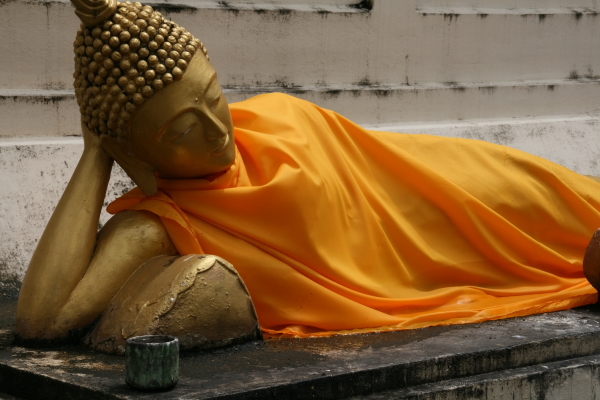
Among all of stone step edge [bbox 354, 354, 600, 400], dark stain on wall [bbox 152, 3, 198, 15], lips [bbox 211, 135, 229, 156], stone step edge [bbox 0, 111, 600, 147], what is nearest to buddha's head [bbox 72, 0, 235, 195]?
lips [bbox 211, 135, 229, 156]

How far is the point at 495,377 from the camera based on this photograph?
3.05 metres

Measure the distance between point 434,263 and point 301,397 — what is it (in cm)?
126

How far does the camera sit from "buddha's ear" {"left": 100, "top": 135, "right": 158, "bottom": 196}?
323 centimetres

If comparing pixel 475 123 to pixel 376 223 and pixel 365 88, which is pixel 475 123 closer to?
pixel 365 88

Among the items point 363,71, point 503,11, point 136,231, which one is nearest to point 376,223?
point 136,231

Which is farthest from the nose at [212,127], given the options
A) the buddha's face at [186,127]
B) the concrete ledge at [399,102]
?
the concrete ledge at [399,102]

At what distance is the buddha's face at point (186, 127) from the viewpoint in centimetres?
310

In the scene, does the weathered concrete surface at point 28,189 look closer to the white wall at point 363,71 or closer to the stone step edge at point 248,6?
the white wall at point 363,71

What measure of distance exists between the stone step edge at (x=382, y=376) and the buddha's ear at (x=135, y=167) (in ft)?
2.60

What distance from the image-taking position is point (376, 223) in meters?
3.68

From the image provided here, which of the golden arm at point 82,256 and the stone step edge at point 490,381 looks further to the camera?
the golden arm at point 82,256

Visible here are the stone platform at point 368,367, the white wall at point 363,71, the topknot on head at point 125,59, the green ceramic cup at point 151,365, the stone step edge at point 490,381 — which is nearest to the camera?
the green ceramic cup at point 151,365

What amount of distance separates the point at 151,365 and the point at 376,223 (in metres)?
1.39

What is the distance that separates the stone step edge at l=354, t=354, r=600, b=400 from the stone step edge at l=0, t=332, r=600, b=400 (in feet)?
0.06
